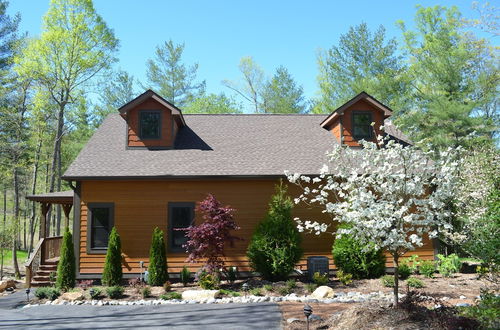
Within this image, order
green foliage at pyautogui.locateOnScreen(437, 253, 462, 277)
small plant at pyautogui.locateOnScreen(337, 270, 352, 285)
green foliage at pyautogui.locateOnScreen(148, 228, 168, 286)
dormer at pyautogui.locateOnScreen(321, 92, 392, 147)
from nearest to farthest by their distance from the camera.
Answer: small plant at pyautogui.locateOnScreen(337, 270, 352, 285) → green foliage at pyautogui.locateOnScreen(148, 228, 168, 286) → green foliage at pyautogui.locateOnScreen(437, 253, 462, 277) → dormer at pyautogui.locateOnScreen(321, 92, 392, 147)

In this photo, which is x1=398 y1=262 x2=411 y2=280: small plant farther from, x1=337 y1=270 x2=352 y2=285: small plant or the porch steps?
the porch steps

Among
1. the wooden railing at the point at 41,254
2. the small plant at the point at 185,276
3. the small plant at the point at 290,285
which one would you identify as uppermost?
the wooden railing at the point at 41,254

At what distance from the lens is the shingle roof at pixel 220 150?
14523mm

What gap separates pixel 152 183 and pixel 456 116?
19103mm

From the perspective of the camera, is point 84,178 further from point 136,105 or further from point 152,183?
point 136,105

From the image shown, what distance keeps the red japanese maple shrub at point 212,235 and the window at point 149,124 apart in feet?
14.2

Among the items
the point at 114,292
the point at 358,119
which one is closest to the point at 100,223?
the point at 114,292

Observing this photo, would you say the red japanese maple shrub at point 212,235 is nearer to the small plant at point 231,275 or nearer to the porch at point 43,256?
the small plant at point 231,275

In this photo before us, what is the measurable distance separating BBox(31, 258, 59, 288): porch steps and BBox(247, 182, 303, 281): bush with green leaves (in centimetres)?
722

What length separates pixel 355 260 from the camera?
13.4 m

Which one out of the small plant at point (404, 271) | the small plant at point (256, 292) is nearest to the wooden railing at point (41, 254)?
the small plant at point (256, 292)

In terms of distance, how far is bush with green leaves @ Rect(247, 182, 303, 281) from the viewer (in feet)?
43.0

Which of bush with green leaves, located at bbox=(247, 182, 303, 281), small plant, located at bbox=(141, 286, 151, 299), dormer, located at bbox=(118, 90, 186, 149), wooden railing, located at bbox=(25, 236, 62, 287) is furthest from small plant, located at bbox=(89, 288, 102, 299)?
dormer, located at bbox=(118, 90, 186, 149)

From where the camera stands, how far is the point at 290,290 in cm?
1212
